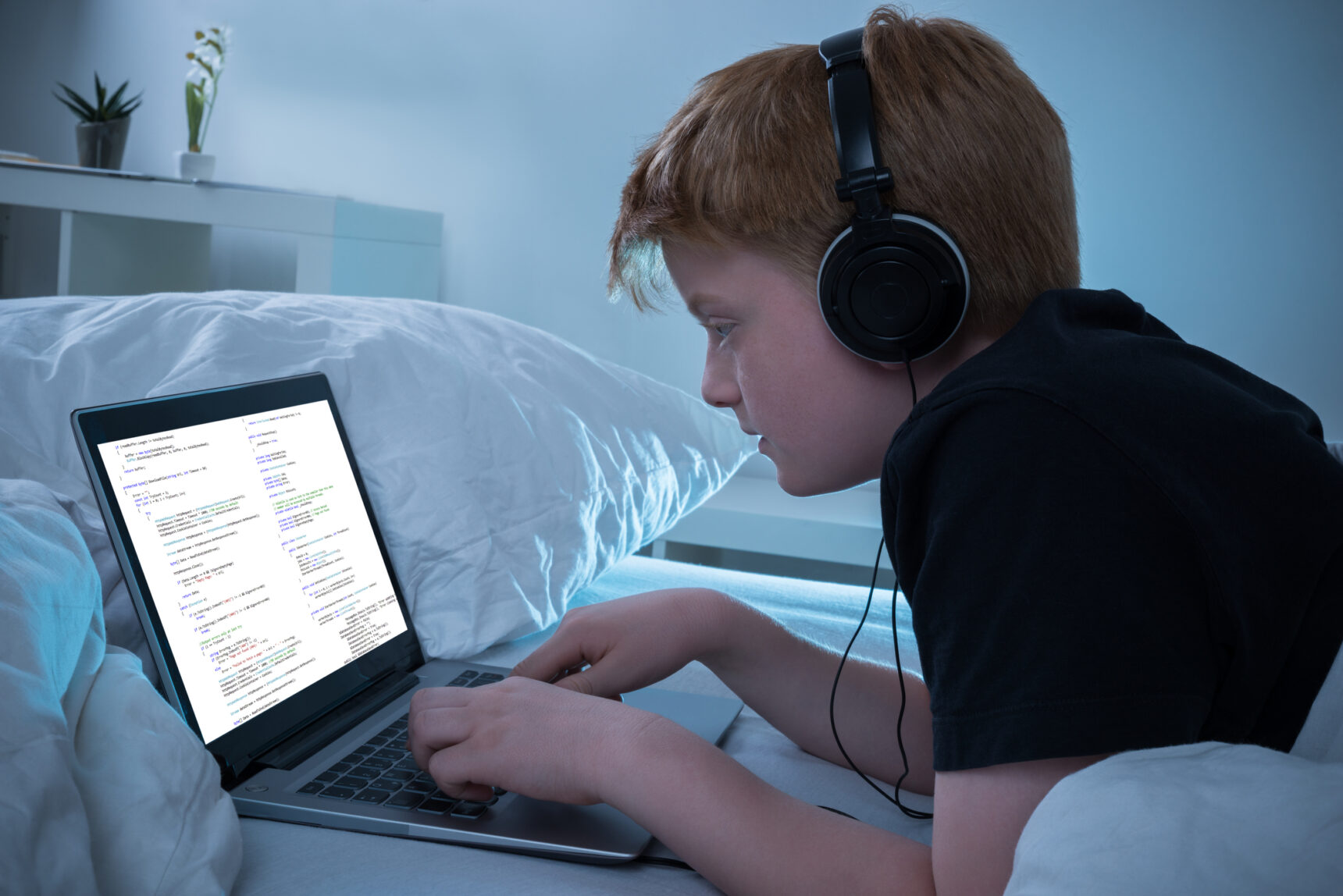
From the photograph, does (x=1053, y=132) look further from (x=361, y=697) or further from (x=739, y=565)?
(x=739, y=565)

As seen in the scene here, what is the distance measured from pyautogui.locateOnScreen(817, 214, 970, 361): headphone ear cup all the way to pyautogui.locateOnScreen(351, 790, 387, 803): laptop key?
37 centimetres

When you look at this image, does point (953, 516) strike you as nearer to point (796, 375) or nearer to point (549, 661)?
point (796, 375)

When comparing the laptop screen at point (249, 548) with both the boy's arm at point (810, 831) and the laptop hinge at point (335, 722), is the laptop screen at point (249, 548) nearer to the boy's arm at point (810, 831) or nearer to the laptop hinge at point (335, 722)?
the laptop hinge at point (335, 722)

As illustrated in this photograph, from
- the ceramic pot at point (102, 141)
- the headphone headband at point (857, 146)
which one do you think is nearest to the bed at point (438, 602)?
the headphone headband at point (857, 146)

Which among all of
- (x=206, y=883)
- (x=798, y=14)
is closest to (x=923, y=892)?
(x=206, y=883)

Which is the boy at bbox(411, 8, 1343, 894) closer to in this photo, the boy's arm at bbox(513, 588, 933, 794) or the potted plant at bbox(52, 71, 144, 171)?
the boy's arm at bbox(513, 588, 933, 794)

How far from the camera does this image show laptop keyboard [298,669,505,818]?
518 millimetres

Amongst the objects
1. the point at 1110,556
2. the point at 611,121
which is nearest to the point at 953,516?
the point at 1110,556

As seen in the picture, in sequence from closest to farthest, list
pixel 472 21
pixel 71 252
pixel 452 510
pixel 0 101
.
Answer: pixel 452 510 → pixel 71 252 → pixel 472 21 → pixel 0 101

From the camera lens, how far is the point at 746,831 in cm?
46

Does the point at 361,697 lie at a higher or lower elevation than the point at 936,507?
lower

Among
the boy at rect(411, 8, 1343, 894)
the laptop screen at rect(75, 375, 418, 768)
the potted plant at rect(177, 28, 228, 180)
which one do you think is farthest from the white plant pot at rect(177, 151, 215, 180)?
the boy at rect(411, 8, 1343, 894)

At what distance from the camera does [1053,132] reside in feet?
1.97

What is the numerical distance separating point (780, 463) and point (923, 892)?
0.91ft
